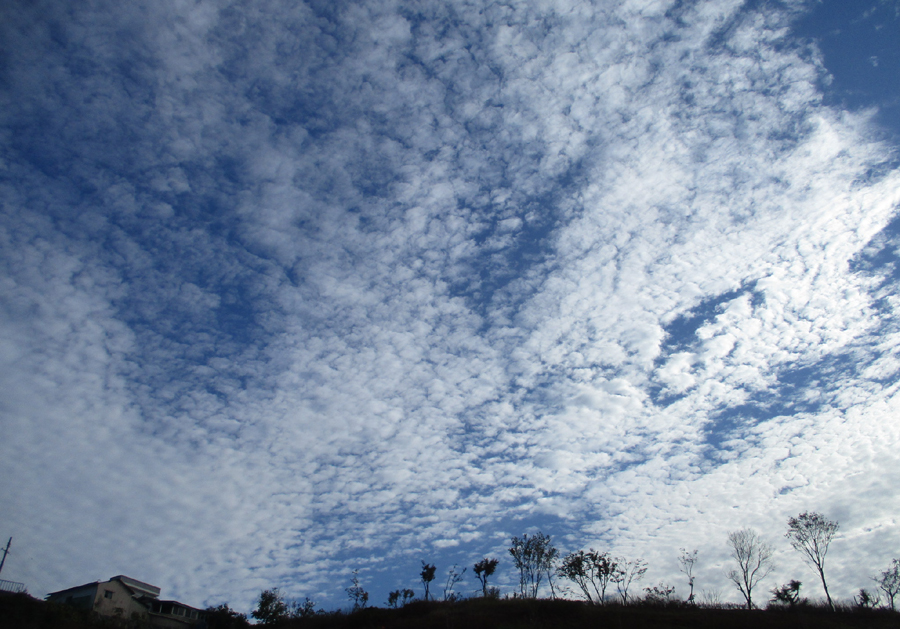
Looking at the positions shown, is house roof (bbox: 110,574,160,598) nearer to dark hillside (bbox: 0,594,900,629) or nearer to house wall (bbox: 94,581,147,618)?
house wall (bbox: 94,581,147,618)

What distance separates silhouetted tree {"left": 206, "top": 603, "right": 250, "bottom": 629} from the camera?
196 feet

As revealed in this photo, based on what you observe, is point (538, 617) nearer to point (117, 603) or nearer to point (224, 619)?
point (224, 619)

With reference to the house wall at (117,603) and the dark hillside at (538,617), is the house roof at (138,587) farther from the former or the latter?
the dark hillside at (538,617)

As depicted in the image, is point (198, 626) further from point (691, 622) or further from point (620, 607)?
point (691, 622)

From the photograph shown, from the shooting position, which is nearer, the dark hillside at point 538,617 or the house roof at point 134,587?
the dark hillside at point 538,617

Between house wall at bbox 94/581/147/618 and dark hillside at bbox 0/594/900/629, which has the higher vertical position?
house wall at bbox 94/581/147/618

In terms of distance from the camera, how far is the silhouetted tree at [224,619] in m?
59.7

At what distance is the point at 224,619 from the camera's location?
198 ft

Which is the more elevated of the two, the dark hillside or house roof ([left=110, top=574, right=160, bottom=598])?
house roof ([left=110, top=574, right=160, bottom=598])

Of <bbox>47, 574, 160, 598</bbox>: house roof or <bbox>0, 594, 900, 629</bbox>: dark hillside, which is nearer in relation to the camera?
<bbox>0, 594, 900, 629</bbox>: dark hillside

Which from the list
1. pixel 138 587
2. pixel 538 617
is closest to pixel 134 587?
pixel 138 587

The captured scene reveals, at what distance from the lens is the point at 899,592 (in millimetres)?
61781

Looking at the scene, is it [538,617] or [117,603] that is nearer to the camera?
[538,617]

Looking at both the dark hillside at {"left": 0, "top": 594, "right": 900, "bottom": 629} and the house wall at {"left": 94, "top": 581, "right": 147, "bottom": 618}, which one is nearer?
the dark hillside at {"left": 0, "top": 594, "right": 900, "bottom": 629}
